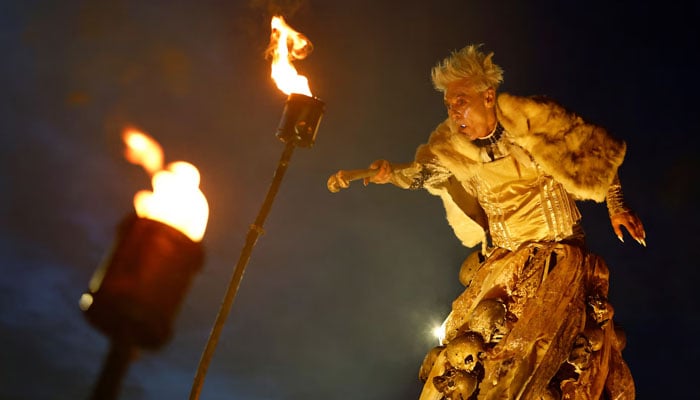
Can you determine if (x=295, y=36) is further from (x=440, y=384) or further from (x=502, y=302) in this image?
(x=440, y=384)

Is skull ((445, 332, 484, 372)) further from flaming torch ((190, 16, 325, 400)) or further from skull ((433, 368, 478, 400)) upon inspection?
flaming torch ((190, 16, 325, 400))

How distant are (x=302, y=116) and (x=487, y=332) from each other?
190 centimetres

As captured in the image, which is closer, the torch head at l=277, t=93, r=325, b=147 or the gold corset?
the torch head at l=277, t=93, r=325, b=147

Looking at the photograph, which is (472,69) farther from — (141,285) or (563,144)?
(141,285)

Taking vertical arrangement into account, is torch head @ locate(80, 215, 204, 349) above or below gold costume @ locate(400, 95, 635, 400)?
below

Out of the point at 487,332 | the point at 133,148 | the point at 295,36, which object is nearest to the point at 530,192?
the point at 487,332

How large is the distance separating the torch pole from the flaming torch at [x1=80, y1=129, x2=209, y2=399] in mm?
1491

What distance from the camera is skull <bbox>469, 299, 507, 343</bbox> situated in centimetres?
318

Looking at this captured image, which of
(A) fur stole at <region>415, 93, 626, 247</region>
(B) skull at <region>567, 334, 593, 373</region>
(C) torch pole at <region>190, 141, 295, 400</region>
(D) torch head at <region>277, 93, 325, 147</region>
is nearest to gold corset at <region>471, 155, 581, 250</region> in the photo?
(A) fur stole at <region>415, 93, 626, 247</region>

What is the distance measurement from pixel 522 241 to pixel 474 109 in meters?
1.10

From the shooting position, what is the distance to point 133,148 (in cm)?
146

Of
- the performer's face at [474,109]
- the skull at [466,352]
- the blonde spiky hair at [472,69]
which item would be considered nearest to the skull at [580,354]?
the skull at [466,352]

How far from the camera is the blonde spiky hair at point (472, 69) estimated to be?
3.71 metres

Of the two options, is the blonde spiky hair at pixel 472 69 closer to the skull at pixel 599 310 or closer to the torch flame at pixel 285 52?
the torch flame at pixel 285 52
